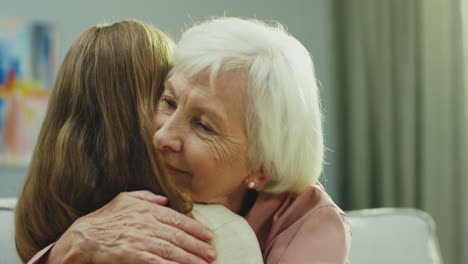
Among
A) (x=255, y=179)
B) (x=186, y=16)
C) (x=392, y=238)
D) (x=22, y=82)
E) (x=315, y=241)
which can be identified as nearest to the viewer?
(x=315, y=241)

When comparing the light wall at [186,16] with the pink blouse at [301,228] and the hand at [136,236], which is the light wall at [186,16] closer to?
the pink blouse at [301,228]

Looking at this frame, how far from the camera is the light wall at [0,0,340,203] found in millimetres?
3961

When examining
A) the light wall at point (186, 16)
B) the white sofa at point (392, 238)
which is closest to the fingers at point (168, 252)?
the white sofa at point (392, 238)

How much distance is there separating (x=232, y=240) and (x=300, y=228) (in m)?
0.20

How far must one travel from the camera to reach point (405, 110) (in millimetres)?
3609

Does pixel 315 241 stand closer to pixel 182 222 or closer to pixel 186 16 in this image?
pixel 182 222

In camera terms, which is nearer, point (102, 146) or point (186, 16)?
point (102, 146)

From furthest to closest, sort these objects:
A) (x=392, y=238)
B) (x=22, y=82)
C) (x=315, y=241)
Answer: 1. (x=22, y=82)
2. (x=392, y=238)
3. (x=315, y=241)

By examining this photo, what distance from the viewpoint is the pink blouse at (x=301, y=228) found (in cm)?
116

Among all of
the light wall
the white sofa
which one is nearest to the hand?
the white sofa

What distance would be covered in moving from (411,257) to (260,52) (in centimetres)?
135

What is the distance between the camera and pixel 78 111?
45.8 inches

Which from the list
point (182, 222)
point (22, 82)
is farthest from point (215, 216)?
point (22, 82)

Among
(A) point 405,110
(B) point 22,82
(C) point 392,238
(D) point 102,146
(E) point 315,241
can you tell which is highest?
(D) point 102,146
